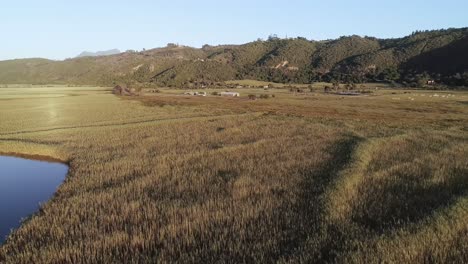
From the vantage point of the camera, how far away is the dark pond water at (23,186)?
43.5 ft

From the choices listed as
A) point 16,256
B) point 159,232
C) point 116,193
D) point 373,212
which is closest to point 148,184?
point 116,193

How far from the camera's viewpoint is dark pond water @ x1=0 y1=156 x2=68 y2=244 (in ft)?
43.5

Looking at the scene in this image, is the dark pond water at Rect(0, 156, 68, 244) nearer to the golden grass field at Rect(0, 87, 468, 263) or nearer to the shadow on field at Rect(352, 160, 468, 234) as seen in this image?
the golden grass field at Rect(0, 87, 468, 263)

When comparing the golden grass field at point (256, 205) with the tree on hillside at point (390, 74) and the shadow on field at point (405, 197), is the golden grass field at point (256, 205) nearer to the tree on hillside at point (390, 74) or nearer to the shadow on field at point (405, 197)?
the shadow on field at point (405, 197)

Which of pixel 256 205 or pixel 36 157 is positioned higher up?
pixel 256 205

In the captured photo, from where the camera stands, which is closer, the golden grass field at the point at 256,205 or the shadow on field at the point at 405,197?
the golden grass field at the point at 256,205

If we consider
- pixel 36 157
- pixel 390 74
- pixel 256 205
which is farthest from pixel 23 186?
pixel 390 74

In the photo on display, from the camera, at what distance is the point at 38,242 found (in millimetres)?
9500

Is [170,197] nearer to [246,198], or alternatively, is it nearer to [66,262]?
[246,198]

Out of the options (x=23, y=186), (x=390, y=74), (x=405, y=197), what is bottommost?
(x=23, y=186)

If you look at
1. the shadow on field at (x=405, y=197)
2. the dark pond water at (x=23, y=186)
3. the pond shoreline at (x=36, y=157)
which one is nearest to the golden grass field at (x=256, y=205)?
the shadow on field at (x=405, y=197)

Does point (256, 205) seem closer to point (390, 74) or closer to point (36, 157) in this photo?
point (36, 157)

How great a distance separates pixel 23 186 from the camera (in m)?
17.5

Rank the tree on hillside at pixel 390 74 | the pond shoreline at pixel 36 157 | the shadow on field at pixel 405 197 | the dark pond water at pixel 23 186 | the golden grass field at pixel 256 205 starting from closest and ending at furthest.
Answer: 1. the golden grass field at pixel 256 205
2. the shadow on field at pixel 405 197
3. the dark pond water at pixel 23 186
4. the pond shoreline at pixel 36 157
5. the tree on hillside at pixel 390 74
